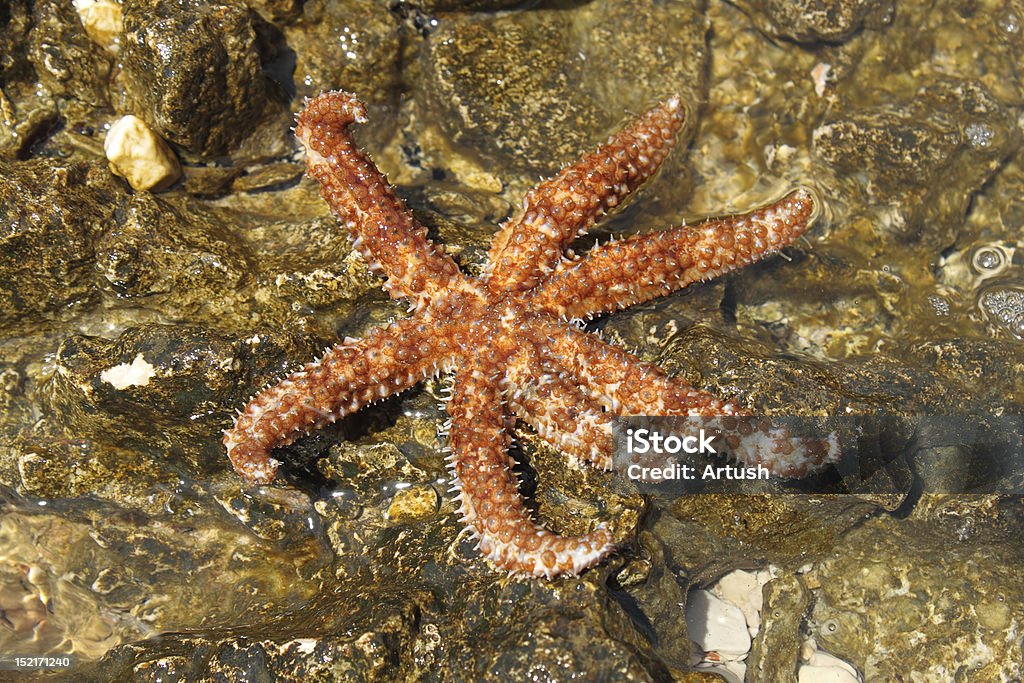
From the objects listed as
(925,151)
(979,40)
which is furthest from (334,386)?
(979,40)

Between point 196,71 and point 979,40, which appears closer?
point 196,71

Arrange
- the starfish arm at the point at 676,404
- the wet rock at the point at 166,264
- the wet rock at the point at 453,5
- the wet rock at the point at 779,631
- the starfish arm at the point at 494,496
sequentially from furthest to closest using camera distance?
the wet rock at the point at 453,5 < the wet rock at the point at 779,631 < the wet rock at the point at 166,264 < the starfish arm at the point at 676,404 < the starfish arm at the point at 494,496

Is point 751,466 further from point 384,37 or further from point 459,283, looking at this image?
point 384,37

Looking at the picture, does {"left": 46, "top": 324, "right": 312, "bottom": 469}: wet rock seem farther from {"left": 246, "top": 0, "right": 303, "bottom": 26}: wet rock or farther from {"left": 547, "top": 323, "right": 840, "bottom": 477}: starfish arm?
{"left": 246, "top": 0, "right": 303, "bottom": 26}: wet rock

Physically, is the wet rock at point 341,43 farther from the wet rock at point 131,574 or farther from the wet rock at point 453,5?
the wet rock at point 131,574

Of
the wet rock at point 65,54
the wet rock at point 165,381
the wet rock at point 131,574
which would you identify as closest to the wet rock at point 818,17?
the wet rock at point 165,381

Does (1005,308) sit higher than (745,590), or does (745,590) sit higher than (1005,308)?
(1005,308)

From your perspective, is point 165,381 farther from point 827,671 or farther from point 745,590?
point 827,671

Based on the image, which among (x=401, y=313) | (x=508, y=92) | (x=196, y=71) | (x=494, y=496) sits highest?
(x=196, y=71)
